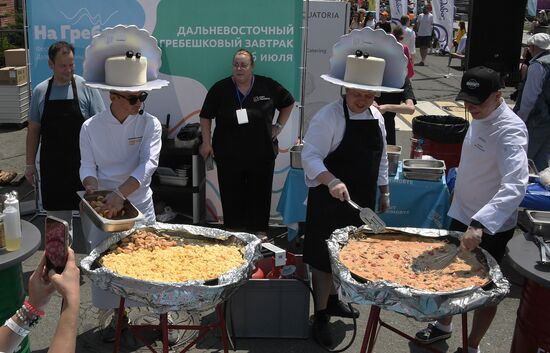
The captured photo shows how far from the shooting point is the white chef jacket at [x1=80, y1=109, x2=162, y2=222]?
378 centimetres

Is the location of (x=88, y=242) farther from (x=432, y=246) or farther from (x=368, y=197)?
(x=432, y=246)

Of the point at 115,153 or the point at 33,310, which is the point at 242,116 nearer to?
the point at 115,153

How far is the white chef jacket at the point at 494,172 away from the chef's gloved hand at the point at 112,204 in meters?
1.88

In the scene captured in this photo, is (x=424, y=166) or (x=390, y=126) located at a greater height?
(x=390, y=126)

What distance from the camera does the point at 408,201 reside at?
5.51m

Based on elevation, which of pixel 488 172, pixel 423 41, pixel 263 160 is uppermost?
pixel 423 41

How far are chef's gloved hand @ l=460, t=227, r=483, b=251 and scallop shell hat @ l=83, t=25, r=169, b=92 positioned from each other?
6.28 ft

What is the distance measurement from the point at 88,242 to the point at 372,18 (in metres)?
14.8

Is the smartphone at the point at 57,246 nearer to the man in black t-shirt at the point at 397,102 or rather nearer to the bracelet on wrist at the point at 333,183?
the bracelet on wrist at the point at 333,183

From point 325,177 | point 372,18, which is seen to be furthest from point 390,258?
point 372,18

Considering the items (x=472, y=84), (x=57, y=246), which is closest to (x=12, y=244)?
(x=57, y=246)

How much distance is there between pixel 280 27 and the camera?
5895 millimetres

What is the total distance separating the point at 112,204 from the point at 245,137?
6.88ft

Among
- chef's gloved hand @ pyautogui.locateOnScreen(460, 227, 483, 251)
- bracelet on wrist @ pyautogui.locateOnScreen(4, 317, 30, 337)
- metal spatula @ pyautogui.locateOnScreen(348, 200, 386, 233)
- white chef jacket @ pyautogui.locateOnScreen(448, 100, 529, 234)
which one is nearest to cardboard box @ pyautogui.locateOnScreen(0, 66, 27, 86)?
metal spatula @ pyautogui.locateOnScreen(348, 200, 386, 233)
